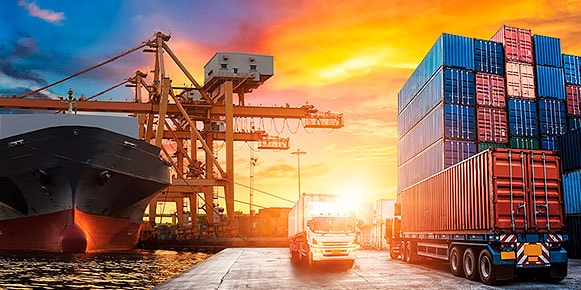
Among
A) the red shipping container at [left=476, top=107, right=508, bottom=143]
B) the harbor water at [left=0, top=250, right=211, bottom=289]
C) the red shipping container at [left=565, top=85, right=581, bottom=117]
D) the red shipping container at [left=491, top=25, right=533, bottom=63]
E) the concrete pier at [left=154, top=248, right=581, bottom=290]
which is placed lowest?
the harbor water at [left=0, top=250, right=211, bottom=289]

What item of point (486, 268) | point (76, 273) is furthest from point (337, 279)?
point (76, 273)

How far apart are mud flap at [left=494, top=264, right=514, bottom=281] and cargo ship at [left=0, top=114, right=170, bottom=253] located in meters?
27.0

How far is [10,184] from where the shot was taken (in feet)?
116

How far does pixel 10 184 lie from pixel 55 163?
4451 mm

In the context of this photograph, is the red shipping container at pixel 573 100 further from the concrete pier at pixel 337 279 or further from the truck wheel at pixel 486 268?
the truck wheel at pixel 486 268

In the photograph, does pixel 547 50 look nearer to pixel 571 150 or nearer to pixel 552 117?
pixel 552 117

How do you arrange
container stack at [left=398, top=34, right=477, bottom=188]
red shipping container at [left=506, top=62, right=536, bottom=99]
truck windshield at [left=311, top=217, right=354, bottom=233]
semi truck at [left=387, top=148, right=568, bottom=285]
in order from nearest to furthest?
semi truck at [left=387, top=148, right=568, bottom=285] < truck windshield at [left=311, top=217, right=354, bottom=233] < container stack at [left=398, top=34, right=477, bottom=188] < red shipping container at [left=506, top=62, right=536, bottom=99]

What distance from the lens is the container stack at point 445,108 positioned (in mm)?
34688

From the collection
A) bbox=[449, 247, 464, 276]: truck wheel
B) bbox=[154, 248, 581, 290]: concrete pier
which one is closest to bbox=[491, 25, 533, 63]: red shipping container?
bbox=[154, 248, 581, 290]: concrete pier

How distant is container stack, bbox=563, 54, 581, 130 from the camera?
38438 mm

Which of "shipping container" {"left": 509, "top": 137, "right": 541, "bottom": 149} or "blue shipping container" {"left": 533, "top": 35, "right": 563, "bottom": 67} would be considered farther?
"blue shipping container" {"left": 533, "top": 35, "right": 563, "bottom": 67}

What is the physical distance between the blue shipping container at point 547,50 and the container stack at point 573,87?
81cm

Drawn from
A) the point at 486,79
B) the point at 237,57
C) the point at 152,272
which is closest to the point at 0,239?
the point at 152,272

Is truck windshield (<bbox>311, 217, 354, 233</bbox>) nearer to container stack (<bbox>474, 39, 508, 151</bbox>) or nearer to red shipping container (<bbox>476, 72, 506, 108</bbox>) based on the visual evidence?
container stack (<bbox>474, 39, 508, 151</bbox>)
